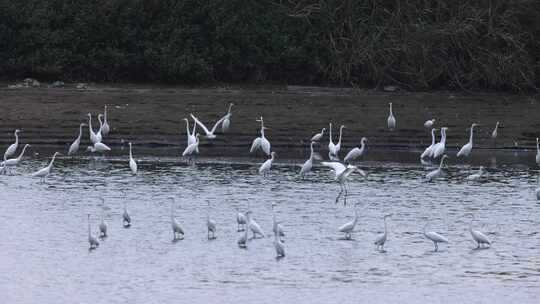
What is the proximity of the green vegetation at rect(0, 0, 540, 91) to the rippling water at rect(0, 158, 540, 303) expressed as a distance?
9242mm

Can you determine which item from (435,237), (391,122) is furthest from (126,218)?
(391,122)

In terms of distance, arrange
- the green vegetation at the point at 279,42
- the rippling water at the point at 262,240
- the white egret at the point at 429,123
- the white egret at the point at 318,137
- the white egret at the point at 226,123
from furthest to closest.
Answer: the green vegetation at the point at 279,42 → the white egret at the point at 429,123 → the white egret at the point at 226,123 → the white egret at the point at 318,137 → the rippling water at the point at 262,240

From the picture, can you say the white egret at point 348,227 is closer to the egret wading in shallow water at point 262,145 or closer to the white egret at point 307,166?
the white egret at point 307,166

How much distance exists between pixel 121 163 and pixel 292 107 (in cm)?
740

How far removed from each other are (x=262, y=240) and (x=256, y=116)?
47.8 feet

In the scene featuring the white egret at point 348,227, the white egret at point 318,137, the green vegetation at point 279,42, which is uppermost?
the green vegetation at point 279,42

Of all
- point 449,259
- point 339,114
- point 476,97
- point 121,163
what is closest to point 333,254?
point 449,259

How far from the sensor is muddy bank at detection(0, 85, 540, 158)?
36281 millimetres

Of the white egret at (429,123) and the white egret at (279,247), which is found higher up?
the white egret at (429,123)

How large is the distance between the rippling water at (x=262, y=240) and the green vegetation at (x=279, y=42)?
924 centimetres

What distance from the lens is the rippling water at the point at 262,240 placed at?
784 inches

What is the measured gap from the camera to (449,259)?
22.3m

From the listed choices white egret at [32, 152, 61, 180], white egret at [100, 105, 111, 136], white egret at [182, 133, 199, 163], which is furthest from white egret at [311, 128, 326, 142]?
white egret at [32, 152, 61, 180]

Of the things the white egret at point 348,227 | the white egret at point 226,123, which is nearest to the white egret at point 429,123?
the white egret at point 226,123
